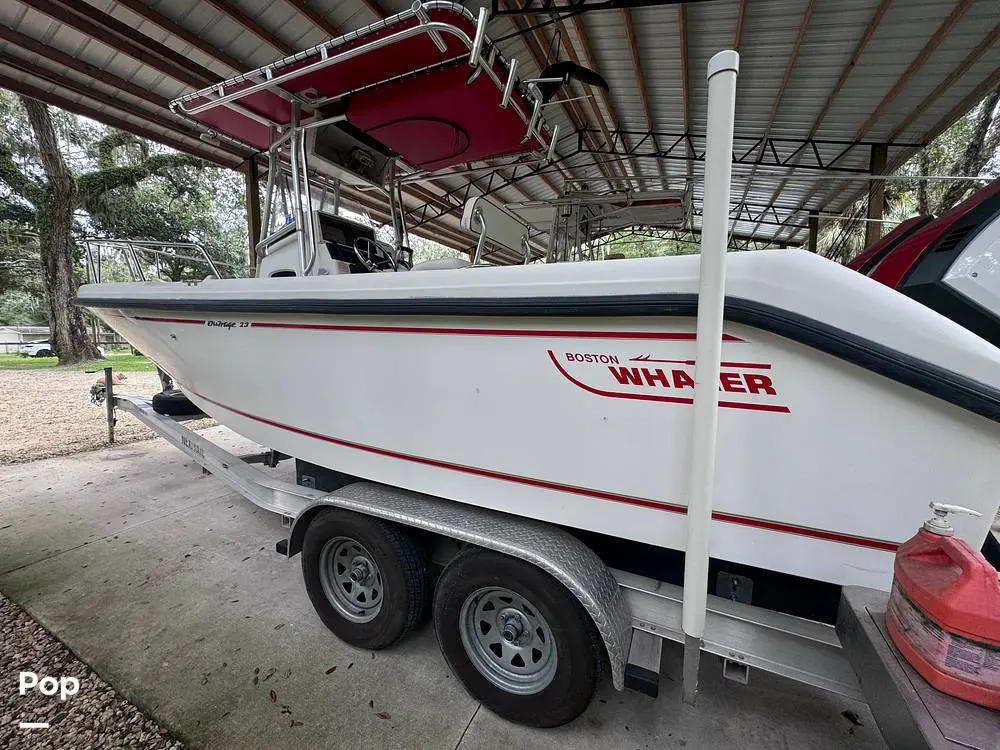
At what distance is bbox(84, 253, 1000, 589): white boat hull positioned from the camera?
1062mm

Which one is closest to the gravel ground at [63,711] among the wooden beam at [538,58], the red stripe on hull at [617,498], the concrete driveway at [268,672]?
the concrete driveway at [268,672]

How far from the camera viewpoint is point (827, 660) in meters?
1.23

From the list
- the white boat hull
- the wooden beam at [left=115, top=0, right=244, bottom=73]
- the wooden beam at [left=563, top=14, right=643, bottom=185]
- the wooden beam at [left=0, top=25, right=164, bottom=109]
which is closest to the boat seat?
the white boat hull

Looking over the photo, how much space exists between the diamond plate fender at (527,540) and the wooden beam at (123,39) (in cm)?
462

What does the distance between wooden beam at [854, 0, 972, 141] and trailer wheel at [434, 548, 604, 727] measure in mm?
6472

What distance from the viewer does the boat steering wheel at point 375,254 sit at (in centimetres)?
288

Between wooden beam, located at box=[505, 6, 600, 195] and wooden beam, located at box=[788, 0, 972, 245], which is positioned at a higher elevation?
wooden beam, located at box=[505, 6, 600, 195]

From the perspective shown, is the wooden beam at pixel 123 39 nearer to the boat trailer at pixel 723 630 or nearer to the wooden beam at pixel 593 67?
the wooden beam at pixel 593 67

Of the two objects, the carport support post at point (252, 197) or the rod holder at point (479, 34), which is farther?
the carport support post at point (252, 197)

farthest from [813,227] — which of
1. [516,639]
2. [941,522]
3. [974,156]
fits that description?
[516,639]

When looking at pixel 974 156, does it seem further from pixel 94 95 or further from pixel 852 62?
pixel 94 95

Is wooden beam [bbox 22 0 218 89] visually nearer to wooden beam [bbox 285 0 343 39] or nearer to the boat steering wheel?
wooden beam [bbox 285 0 343 39]

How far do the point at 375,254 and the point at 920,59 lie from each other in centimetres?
656

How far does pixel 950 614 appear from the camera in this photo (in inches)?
31.2
